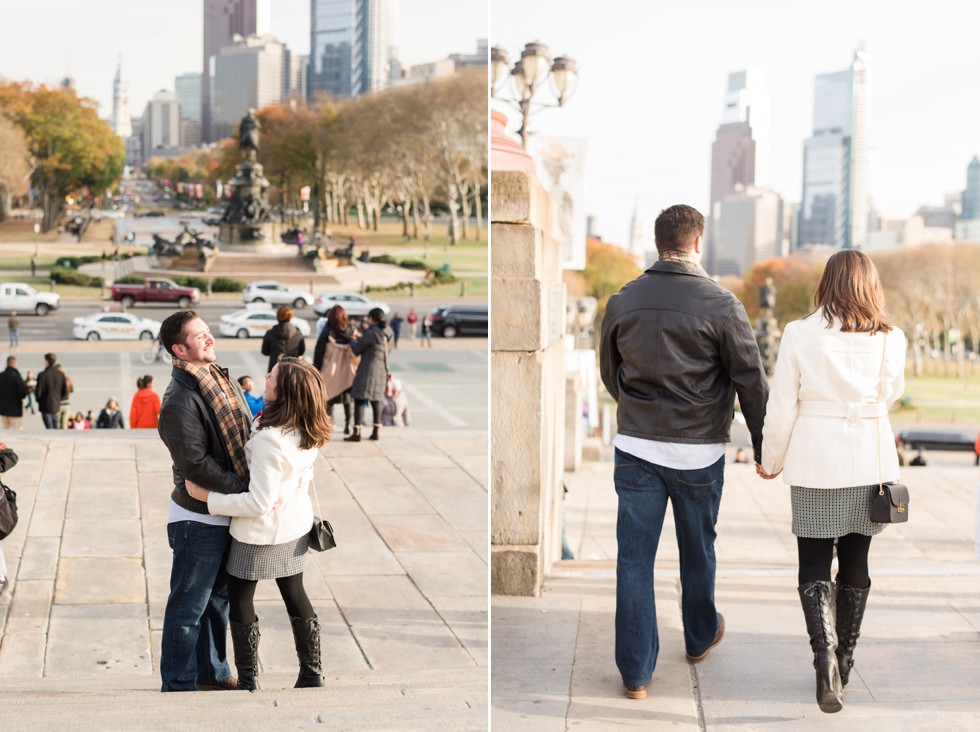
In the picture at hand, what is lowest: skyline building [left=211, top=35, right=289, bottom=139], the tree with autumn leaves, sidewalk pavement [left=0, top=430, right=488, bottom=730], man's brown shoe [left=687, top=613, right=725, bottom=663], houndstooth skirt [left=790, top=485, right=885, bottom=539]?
sidewalk pavement [left=0, top=430, right=488, bottom=730]

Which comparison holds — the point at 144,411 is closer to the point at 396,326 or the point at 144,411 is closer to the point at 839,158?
the point at 396,326

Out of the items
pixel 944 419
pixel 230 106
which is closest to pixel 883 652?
pixel 230 106

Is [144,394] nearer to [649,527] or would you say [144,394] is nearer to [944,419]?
[649,527]

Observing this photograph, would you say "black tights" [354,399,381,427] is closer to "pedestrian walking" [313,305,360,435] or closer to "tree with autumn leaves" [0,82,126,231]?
"pedestrian walking" [313,305,360,435]

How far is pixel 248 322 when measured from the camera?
1625 centimetres

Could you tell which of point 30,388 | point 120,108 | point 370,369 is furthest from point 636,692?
point 120,108

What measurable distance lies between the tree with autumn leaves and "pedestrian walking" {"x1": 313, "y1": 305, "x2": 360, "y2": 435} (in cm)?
591

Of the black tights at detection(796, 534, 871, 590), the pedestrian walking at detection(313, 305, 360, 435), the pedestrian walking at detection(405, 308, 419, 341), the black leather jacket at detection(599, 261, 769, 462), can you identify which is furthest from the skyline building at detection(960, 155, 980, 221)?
the black leather jacket at detection(599, 261, 769, 462)

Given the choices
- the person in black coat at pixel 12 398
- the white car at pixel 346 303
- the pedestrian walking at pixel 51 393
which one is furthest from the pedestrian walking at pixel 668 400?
the white car at pixel 346 303

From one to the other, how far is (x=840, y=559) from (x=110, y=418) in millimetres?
11394

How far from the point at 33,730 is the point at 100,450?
8.40 meters

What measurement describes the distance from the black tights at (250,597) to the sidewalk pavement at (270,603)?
0.92 feet

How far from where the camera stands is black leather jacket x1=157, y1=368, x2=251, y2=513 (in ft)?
12.8

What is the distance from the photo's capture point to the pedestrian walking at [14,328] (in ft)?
51.4
